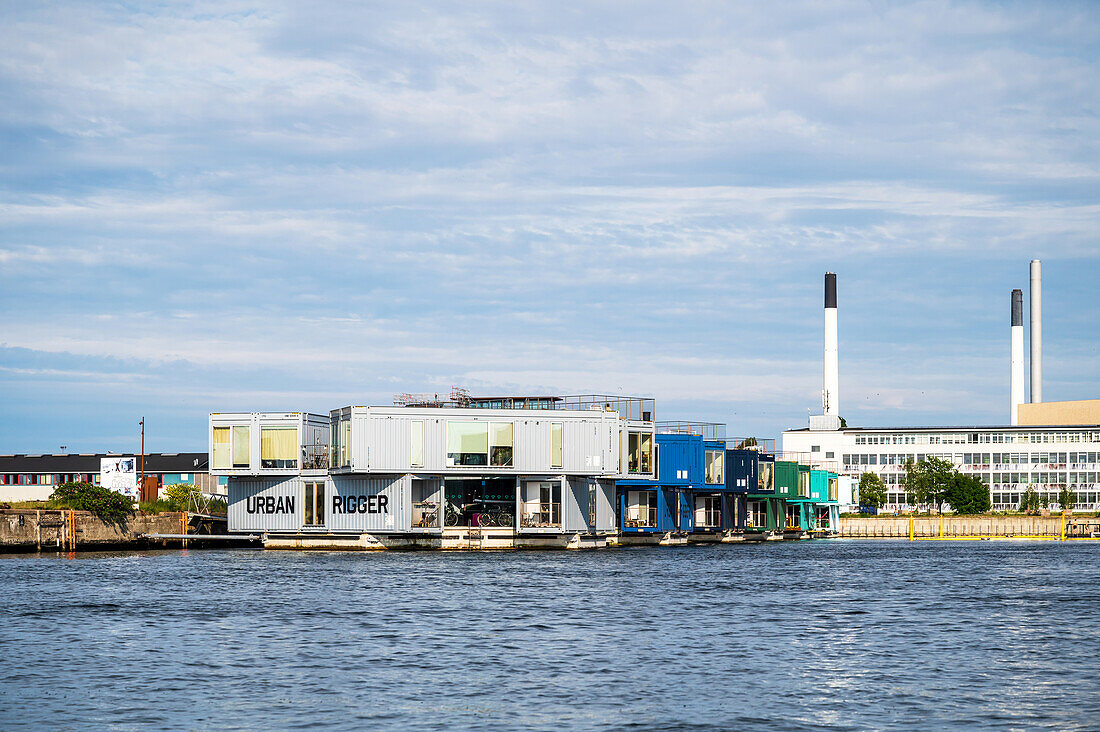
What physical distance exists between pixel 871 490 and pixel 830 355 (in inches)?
855

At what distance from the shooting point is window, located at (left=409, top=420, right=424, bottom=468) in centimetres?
8381

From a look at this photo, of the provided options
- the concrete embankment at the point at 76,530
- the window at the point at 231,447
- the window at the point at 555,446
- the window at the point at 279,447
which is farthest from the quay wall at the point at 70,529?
the window at the point at 555,446

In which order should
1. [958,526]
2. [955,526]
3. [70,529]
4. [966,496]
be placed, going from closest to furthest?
[70,529] → [955,526] → [958,526] → [966,496]

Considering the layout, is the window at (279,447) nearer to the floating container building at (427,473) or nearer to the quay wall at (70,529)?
the floating container building at (427,473)

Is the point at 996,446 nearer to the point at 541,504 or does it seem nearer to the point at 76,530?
the point at 541,504

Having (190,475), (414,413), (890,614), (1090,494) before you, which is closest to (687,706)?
(890,614)

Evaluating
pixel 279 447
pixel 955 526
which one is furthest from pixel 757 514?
pixel 279 447

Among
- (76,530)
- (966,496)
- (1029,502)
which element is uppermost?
(76,530)

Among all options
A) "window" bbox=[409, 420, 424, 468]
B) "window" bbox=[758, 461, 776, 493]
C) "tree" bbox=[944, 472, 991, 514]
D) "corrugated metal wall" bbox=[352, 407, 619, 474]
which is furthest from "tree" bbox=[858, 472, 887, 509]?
"window" bbox=[409, 420, 424, 468]

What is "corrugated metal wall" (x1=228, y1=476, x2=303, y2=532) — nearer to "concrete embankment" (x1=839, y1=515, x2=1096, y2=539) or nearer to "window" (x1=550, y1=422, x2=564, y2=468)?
"window" (x1=550, y1=422, x2=564, y2=468)

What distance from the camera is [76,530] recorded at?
91.9 metres

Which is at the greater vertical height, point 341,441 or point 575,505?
point 341,441

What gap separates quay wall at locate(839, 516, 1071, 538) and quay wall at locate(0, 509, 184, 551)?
99.1 meters

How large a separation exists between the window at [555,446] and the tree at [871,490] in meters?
108
